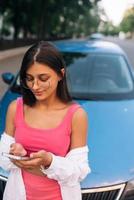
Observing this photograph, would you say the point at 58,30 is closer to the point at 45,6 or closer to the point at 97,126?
the point at 45,6

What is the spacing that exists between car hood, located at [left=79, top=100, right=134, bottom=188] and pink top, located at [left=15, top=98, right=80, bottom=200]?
1360mm

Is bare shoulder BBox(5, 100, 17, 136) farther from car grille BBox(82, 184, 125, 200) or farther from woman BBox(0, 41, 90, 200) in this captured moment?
car grille BBox(82, 184, 125, 200)

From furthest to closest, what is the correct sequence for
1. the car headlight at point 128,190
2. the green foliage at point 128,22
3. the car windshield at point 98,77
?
the green foliage at point 128,22 < the car windshield at point 98,77 < the car headlight at point 128,190

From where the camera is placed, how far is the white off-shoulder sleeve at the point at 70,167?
2053 mm

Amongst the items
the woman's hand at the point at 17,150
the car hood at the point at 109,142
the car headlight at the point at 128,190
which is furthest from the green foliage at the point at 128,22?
the woman's hand at the point at 17,150

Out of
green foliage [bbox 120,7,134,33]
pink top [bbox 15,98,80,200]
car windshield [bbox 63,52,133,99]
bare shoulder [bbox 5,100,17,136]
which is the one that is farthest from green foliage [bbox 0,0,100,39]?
green foliage [bbox 120,7,134,33]

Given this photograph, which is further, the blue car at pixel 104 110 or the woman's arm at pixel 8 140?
the blue car at pixel 104 110

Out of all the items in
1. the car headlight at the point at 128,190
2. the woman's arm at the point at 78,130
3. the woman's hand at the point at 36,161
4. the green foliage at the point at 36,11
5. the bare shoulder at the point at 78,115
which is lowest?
the green foliage at the point at 36,11

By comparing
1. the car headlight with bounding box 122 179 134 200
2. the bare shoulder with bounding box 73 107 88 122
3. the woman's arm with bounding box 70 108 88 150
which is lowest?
the car headlight with bounding box 122 179 134 200

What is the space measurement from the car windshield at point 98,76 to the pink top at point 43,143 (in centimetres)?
315

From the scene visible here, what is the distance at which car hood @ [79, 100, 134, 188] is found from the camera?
3635 millimetres

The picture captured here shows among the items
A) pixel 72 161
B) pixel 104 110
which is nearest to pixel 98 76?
pixel 104 110

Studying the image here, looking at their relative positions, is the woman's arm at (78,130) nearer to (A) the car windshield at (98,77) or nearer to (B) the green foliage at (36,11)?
(A) the car windshield at (98,77)

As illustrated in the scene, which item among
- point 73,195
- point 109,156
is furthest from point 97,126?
point 73,195
